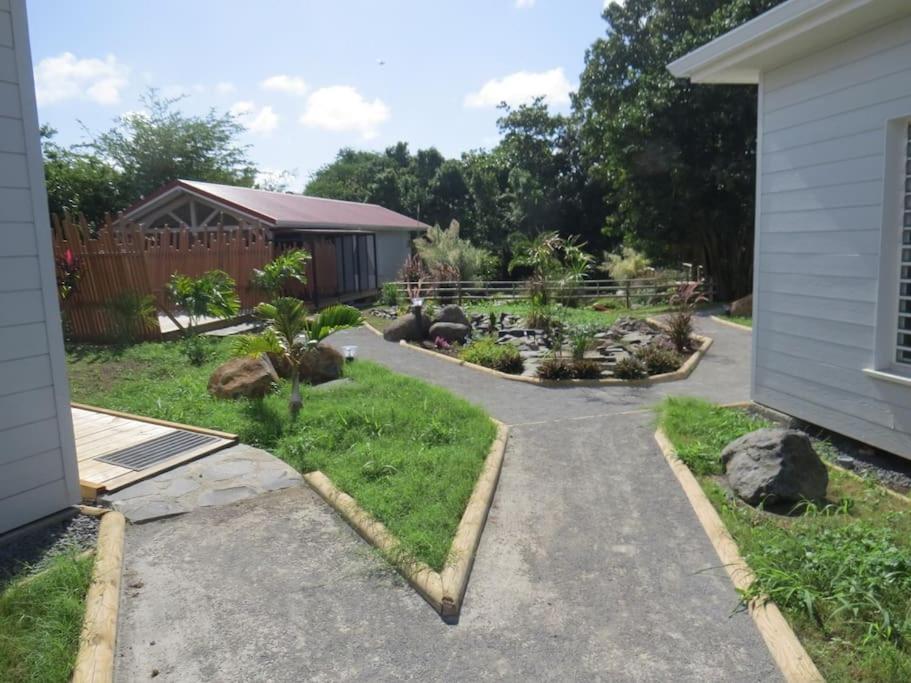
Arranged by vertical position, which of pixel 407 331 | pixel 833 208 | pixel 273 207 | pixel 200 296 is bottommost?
pixel 407 331

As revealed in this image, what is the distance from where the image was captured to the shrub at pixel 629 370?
32.4 feet

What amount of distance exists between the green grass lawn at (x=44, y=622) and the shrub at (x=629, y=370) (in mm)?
7303

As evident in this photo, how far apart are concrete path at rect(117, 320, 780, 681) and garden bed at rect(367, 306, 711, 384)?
13.2 feet

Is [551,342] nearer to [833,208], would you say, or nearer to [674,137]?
[833,208]

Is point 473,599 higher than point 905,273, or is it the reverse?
point 905,273

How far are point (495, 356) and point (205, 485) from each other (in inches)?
234

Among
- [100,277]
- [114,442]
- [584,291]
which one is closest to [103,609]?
[114,442]

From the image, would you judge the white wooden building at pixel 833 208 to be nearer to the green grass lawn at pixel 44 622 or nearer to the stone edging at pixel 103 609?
the stone edging at pixel 103 609

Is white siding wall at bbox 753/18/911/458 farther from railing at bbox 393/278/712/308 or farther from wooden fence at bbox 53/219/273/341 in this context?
railing at bbox 393/278/712/308

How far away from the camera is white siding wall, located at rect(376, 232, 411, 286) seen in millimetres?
27016

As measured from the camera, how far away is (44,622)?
3.53 metres

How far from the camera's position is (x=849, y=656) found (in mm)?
3297

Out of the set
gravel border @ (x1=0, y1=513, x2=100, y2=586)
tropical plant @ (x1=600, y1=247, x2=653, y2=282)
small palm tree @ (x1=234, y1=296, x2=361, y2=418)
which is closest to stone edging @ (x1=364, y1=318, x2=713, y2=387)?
small palm tree @ (x1=234, y1=296, x2=361, y2=418)

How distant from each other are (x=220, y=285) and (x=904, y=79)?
10.9 meters
